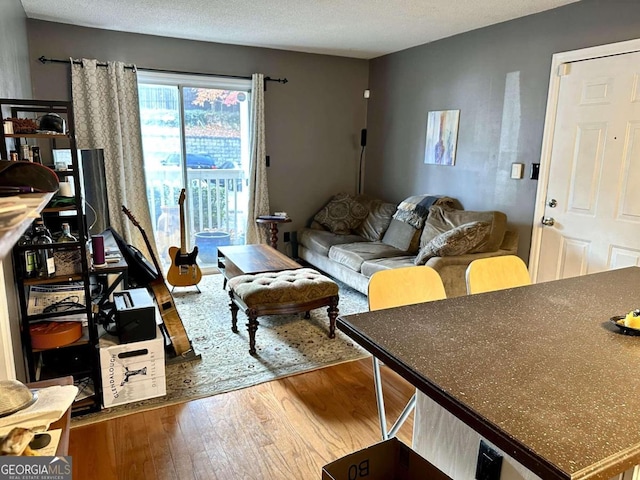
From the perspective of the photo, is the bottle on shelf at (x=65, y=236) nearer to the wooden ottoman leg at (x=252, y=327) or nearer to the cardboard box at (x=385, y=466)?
the wooden ottoman leg at (x=252, y=327)

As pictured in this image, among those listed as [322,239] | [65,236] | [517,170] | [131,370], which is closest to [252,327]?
[131,370]

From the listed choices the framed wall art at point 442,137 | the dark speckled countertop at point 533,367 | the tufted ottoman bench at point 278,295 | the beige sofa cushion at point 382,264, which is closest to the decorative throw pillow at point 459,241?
the beige sofa cushion at point 382,264

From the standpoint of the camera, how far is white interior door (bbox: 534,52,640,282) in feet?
9.45

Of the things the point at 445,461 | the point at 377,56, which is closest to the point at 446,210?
the point at 377,56

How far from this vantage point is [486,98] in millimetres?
3916

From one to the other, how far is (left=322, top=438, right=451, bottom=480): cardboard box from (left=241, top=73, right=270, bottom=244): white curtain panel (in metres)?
4.04

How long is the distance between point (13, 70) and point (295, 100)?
9.59 ft

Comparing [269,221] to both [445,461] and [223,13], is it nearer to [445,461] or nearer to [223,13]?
[223,13]

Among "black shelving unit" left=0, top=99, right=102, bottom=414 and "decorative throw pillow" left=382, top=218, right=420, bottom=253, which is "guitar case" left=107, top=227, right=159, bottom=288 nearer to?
"black shelving unit" left=0, top=99, right=102, bottom=414

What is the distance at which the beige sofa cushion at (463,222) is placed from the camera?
11.7 ft

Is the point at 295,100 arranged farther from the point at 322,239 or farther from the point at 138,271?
the point at 138,271

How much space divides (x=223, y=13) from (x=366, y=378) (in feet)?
9.76

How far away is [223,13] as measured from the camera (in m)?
3.58

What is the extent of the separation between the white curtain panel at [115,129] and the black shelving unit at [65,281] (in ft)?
5.43
